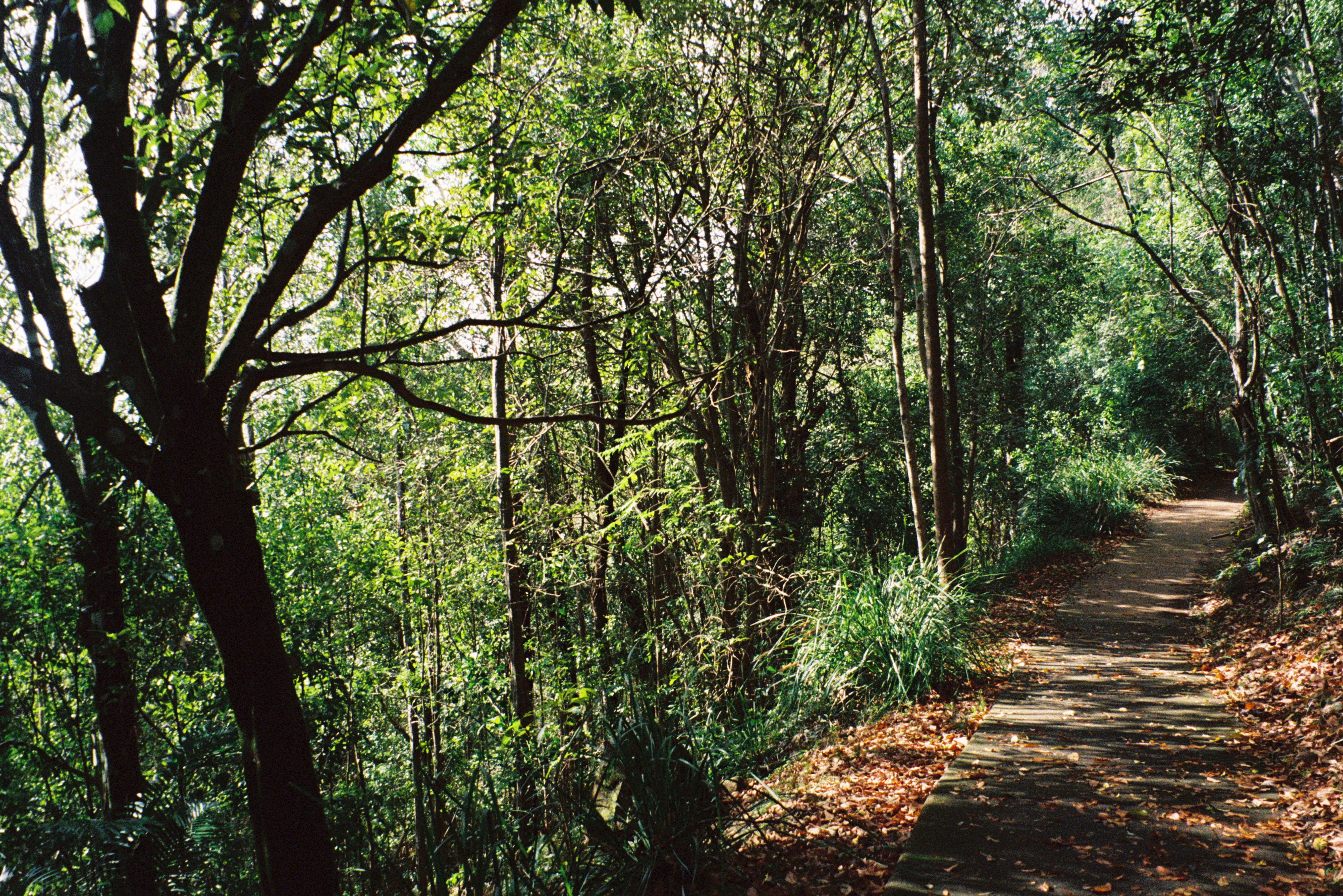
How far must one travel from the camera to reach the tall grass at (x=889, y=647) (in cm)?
590

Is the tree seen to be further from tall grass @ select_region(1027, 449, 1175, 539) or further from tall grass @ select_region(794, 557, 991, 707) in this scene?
tall grass @ select_region(1027, 449, 1175, 539)

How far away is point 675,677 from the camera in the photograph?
6.74 m

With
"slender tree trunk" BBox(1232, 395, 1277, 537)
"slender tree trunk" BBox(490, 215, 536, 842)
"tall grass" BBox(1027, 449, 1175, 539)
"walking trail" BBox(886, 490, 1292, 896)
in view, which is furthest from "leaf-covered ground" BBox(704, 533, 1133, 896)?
"tall grass" BBox(1027, 449, 1175, 539)

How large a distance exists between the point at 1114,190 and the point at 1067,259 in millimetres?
13383

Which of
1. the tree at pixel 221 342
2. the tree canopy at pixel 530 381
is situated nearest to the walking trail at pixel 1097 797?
the tree canopy at pixel 530 381

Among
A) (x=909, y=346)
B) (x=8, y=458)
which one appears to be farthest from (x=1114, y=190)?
(x=8, y=458)

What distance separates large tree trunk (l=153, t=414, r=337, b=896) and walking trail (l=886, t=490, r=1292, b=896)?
98.3 inches

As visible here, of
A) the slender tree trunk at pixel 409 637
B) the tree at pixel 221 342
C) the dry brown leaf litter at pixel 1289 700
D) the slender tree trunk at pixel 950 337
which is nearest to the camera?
the tree at pixel 221 342

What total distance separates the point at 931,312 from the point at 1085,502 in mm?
8176

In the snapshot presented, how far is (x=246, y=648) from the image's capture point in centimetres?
297

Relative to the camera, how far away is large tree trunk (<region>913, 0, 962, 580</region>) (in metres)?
7.19

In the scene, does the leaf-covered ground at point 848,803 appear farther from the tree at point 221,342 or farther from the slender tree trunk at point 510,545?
the slender tree trunk at point 510,545

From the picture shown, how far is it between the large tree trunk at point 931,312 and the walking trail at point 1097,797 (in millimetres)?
1511

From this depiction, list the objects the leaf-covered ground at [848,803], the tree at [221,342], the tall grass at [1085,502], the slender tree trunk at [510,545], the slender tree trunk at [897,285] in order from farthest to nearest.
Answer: the tall grass at [1085,502], the slender tree trunk at [510,545], the slender tree trunk at [897,285], the leaf-covered ground at [848,803], the tree at [221,342]
